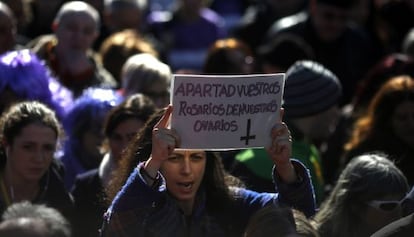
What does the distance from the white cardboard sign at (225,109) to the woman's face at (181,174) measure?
221mm

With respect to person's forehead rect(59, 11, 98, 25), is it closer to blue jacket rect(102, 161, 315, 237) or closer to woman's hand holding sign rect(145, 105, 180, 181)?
blue jacket rect(102, 161, 315, 237)

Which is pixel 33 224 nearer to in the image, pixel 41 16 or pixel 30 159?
pixel 30 159

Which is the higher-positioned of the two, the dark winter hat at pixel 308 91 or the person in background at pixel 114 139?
the dark winter hat at pixel 308 91

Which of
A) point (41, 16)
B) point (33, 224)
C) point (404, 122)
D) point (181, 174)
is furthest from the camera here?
point (41, 16)

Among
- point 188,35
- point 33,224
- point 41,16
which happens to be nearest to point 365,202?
point 33,224

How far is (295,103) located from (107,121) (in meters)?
1.16

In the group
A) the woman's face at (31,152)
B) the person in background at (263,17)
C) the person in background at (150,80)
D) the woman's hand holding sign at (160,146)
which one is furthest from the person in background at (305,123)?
the person in background at (263,17)

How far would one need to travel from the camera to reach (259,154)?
658 centimetres

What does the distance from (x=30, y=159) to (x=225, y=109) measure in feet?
4.63

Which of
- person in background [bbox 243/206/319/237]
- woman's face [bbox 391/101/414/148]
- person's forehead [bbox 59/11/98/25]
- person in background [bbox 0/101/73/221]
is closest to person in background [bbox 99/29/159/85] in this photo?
person's forehead [bbox 59/11/98/25]

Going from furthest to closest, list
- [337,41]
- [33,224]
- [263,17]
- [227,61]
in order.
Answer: [263,17] → [337,41] → [227,61] → [33,224]

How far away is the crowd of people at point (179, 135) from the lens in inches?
203

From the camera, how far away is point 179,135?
16.5ft

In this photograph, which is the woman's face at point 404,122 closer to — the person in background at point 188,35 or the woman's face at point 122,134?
the woman's face at point 122,134
